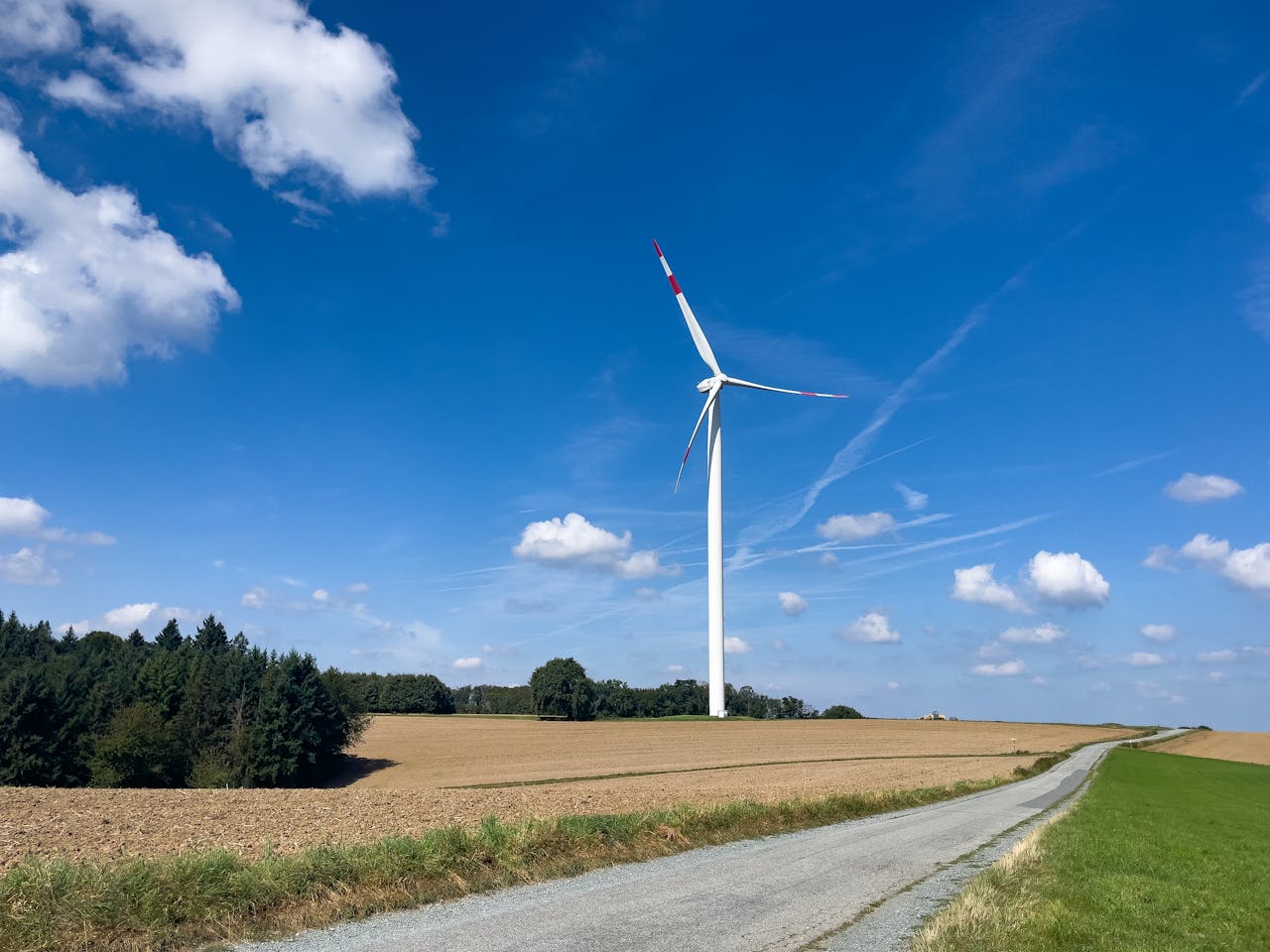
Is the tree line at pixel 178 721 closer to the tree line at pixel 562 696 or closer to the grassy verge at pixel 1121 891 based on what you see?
the tree line at pixel 562 696

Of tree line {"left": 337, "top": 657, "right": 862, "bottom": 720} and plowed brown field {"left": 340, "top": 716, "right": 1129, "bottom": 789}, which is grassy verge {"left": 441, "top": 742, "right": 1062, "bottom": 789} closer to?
plowed brown field {"left": 340, "top": 716, "right": 1129, "bottom": 789}

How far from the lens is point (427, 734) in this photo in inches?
3952

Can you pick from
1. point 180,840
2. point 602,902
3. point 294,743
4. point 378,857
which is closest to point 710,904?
point 602,902

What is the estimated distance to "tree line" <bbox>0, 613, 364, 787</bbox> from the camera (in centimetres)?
6581

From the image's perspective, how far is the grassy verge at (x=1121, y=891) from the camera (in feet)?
40.3

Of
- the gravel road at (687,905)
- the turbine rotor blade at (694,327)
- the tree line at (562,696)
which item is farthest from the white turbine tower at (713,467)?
the gravel road at (687,905)

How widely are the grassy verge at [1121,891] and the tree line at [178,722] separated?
207 ft

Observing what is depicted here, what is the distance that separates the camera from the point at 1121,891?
16.3m

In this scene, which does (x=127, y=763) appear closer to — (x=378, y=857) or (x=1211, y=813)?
(x=378, y=857)

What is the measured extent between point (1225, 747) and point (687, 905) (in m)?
124

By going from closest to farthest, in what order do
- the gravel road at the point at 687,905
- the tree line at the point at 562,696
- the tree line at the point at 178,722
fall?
the gravel road at the point at 687,905 → the tree line at the point at 178,722 → the tree line at the point at 562,696

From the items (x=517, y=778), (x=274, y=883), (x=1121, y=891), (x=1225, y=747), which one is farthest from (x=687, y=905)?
(x=1225, y=747)

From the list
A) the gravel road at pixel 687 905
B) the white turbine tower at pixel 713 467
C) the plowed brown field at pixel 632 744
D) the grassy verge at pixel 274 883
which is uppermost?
the white turbine tower at pixel 713 467

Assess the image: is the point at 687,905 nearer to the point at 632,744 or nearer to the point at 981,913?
the point at 981,913
